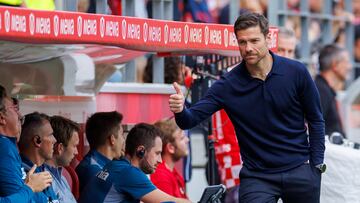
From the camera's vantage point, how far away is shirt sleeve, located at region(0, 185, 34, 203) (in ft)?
21.1

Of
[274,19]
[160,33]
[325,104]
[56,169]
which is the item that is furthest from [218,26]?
[274,19]

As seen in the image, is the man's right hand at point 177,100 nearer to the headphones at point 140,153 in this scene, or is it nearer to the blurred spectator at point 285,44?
the headphones at point 140,153

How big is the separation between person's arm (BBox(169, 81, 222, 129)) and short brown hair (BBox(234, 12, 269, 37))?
442 mm

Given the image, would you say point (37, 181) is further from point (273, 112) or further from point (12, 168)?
point (273, 112)

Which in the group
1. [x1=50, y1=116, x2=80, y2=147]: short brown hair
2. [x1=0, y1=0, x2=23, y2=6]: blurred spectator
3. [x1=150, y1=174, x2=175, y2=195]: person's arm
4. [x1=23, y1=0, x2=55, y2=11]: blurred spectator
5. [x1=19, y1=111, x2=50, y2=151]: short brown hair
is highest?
[x1=0, y1=0, x2=23, y2=6]: blurred spectator

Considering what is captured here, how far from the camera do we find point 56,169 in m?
7.64

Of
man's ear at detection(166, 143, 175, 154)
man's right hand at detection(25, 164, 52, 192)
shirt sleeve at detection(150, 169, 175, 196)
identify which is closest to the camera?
man's right hand at detection(25, 164, 52, 192)

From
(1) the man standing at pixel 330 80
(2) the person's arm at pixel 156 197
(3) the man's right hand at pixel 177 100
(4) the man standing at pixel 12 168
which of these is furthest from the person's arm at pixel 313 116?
(1) the man standing at pixel 330 80

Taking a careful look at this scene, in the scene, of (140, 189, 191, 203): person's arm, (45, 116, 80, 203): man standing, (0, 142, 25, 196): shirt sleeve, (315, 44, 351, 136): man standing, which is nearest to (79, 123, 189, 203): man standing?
(140, 189, 191, 203): person's arm

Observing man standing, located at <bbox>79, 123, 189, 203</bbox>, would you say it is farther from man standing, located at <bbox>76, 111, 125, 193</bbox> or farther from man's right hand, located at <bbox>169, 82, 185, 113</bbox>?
man's right hand, located at <bbox>169, 82, 185, 113</bbox>

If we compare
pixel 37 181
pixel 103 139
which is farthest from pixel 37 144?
pixel 103 139

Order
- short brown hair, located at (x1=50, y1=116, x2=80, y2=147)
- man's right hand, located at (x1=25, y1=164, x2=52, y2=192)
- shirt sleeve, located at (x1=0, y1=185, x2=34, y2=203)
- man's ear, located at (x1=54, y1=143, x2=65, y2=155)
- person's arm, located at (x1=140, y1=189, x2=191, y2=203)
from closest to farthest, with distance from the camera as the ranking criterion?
shirt sleeve, located at (x1=0, y1=185, x2=34, y2=203) → man's right hand, located at (x1=25, y1=164, x2=52, y2=192) → person's arm, located at (x1=140, y1=189, x2=191, y2=203) → man's ear, located at (x1=54, y1=143, x2=65, y2=155) → short brown hair, located at (x1=50, y1=116, x2=80, y2=147)

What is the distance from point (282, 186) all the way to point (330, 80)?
413 cm

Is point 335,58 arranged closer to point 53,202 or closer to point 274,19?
point 274,19
